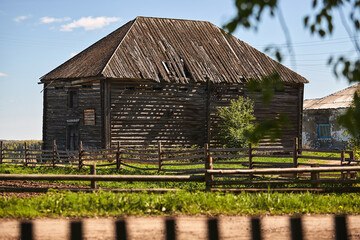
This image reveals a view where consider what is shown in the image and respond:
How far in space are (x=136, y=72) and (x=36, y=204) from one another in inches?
754

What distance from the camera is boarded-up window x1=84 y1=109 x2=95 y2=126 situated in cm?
2775

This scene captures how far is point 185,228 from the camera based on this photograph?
303 inches

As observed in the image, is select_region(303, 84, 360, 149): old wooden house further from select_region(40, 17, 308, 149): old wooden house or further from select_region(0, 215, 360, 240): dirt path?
select_region(0, 215, 360, 240): dirt path

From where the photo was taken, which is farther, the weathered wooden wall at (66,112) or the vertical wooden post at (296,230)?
the weathered wooden wall at (66,112)

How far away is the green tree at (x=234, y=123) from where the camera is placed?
1138 inches

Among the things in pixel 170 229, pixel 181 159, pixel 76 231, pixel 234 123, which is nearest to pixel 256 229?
pixel 170 229

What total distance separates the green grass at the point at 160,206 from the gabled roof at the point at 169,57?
1809 centimetres

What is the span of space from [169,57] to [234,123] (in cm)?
538

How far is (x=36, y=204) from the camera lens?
28.8 feet

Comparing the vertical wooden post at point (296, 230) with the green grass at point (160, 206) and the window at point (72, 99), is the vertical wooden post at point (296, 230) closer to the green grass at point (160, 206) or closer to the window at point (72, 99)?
the green grass at point (160, 206)

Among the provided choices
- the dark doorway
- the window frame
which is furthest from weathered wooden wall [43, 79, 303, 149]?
the window frame

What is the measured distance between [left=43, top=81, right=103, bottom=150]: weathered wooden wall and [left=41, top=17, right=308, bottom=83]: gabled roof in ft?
2.57

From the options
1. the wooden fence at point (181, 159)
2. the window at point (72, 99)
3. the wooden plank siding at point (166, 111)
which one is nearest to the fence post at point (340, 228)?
the wooden fence at point (181, 159)

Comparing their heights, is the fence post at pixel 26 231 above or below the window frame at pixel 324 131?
below
